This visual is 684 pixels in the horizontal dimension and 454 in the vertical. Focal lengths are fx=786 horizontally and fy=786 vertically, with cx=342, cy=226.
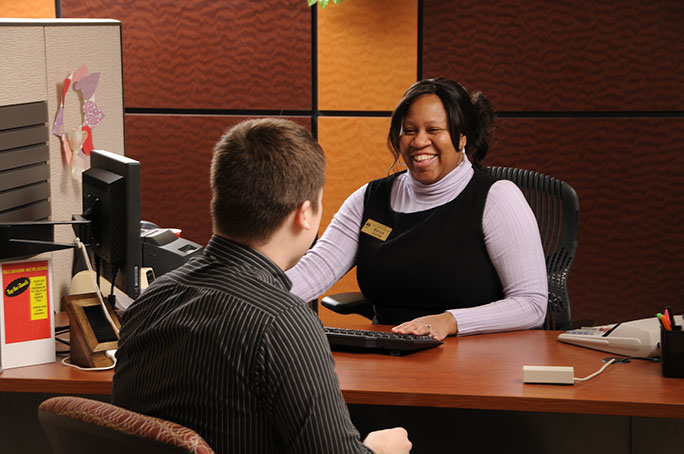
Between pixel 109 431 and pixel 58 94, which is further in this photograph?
pixel 58 94

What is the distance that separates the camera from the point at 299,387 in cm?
100

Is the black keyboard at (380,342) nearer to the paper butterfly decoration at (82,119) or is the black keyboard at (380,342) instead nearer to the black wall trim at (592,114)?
the paper butterfly decoration at (82,119)

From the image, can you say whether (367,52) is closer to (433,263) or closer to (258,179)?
(433,263)

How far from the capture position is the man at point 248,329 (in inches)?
39.7

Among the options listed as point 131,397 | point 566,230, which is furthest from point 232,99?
point 131,397

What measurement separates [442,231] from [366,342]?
0.50m

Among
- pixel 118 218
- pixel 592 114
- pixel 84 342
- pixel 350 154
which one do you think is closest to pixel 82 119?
pixel 118 218

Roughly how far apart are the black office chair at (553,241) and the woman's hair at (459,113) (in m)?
0.12

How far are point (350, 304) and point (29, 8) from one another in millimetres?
2196

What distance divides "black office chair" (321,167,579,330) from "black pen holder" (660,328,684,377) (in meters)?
0.77

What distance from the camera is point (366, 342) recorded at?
1710 mm

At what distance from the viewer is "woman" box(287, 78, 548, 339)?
79.7 inches

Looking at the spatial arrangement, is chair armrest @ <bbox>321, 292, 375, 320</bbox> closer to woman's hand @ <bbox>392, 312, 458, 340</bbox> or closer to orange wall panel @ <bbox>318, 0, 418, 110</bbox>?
woman's hand @ <bbox>392, 312, 458, 340</bbox>

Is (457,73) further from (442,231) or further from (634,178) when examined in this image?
(442,231)
